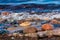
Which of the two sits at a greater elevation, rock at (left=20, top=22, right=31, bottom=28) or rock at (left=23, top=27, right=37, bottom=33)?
rock at (left=20, top=22, right=31, bottom=28)

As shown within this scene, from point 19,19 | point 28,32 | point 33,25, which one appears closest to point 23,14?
point 19,19

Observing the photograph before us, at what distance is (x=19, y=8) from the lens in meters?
1.75

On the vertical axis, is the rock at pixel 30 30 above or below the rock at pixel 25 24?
below

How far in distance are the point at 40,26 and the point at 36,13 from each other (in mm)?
258

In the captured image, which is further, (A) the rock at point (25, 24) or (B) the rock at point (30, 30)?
(A) the rock at point (25, 24)

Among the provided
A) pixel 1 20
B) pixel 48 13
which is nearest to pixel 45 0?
pixel 48 13

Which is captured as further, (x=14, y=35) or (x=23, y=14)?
(x=23, y=14)

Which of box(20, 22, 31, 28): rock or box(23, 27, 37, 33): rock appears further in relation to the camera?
box(20, 22, 31, 28): rock

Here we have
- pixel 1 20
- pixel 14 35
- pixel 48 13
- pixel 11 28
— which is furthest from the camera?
pixel 48 13

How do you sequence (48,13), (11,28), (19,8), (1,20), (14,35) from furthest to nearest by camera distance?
(19,8)
(48,13)
(1,20)
(11,28)
(14,35)

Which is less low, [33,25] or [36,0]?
[36,0]

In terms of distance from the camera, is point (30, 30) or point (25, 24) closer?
point (30, 30)

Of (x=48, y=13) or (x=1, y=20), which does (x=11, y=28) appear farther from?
(x=48, y=13)

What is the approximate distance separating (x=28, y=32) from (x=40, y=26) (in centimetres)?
15
